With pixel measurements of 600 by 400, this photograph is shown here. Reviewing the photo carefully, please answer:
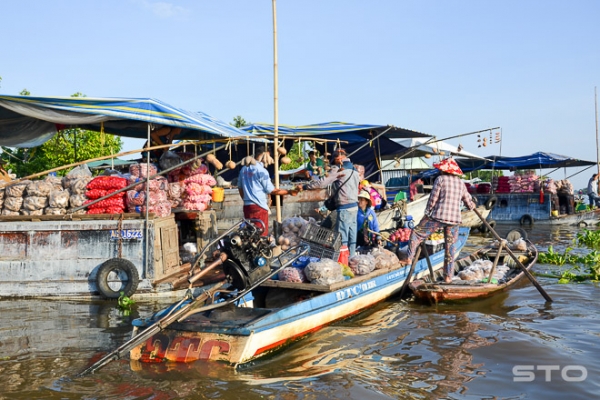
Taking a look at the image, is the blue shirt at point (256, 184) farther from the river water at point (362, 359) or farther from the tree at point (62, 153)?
Result: the tree at point (62, 153)

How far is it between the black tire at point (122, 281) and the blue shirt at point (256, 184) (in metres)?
2.13

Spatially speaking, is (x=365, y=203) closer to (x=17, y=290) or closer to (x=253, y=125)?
(x=17, y=290)

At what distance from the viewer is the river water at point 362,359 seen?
5008 millimetres

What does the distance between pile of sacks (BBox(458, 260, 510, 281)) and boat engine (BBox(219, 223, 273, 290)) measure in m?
4.34

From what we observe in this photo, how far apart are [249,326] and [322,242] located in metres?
2.21

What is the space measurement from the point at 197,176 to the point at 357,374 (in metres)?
5.79

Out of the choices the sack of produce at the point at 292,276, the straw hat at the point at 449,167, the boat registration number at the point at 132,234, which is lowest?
the sack of produce at the point at 292,276

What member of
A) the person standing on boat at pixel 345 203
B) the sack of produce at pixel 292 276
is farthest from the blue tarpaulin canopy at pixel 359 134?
the sack of produce at pixel 292 276

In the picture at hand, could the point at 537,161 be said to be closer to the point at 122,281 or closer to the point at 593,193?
the point at 593,193

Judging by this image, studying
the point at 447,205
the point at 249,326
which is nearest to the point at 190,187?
the point at 447,205

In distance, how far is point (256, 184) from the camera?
29.1 ft

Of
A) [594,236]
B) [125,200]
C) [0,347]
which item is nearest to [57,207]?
[125,200]

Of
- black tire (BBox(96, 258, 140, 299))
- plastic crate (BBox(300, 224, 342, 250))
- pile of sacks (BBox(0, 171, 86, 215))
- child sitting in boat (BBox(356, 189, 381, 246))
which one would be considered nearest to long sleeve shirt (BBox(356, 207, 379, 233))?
child sitting in boat (BBox(356, 189, 381, 246))

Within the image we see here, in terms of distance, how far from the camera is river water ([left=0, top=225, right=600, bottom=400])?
16.4 feet
